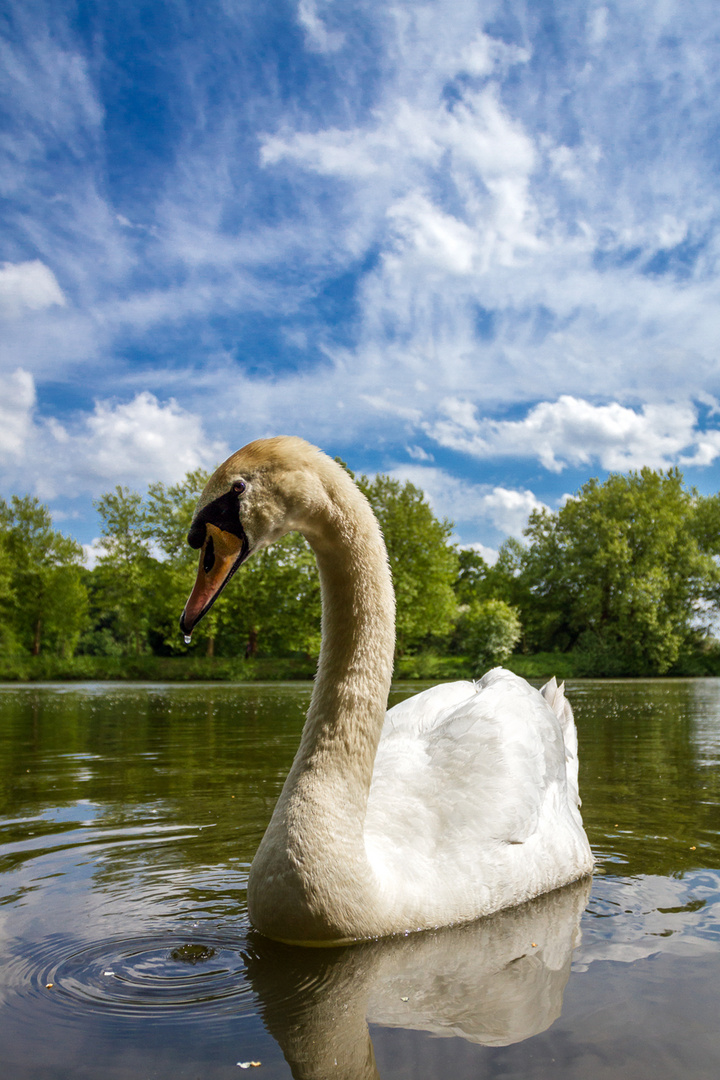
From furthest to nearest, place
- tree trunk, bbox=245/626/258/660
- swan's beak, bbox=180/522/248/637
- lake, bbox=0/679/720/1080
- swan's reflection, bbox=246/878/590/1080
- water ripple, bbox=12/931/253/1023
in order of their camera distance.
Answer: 1. tree trunk, bbox=245/626/258/660
2. swan's beak, bbox=180/522/248/637
3. water ripple, bbox=12/931/253/1023
4. swan's reflection, bbox=246/878/590/1080
5. lake, bbox=0/679/720/1080

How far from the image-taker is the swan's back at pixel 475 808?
12.2ft

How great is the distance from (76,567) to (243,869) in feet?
159

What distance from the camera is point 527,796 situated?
14.2ft

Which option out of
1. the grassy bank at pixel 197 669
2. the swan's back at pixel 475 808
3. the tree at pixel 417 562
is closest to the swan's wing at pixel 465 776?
the swan's back at pixel 475 808

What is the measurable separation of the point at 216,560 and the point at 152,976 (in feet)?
5.34

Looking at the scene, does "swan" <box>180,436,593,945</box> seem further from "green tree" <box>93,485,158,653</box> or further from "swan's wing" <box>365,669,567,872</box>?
"green tree" <box>93,485,158,653</box>

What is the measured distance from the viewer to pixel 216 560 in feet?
10.9

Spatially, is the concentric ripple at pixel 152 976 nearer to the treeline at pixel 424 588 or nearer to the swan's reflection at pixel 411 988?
the swan's reflection at pixel 411 988

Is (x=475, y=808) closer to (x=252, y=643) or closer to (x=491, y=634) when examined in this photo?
(x=491, y=634)

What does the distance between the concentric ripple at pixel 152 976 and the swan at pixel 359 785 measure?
0.94ft

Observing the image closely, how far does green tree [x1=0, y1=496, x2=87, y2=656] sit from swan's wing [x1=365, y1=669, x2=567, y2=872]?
45071 millimetres

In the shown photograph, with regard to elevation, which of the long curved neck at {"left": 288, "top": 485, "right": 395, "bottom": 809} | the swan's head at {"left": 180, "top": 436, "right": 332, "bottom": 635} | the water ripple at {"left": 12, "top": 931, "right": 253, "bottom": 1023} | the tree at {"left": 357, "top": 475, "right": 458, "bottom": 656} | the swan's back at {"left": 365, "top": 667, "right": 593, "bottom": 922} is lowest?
the water ripple at {"left": 12, "top": 931, "right": 253, "bottom": 1023}

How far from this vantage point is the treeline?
149ft

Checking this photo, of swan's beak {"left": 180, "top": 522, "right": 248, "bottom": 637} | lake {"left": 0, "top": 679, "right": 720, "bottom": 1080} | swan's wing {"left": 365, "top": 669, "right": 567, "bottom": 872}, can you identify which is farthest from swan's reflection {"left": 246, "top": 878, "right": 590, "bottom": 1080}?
swan's beak {"left": 180, "top": 522, "right": 248, "bottom": 637}
